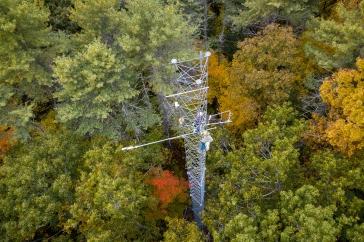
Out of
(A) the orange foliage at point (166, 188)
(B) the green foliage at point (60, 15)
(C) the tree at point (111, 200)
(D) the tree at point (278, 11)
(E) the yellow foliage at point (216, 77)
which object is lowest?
(A) the orange foliage at point (166, 188)

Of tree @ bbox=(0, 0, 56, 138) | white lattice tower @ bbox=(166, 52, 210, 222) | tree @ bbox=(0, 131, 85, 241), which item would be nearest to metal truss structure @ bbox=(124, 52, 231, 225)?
white lattice tower @ bbox=(166, 52, 210, 222)

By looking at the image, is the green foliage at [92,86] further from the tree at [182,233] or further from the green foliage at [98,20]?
the tree at [182,233]

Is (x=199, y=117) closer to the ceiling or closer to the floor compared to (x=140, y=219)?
closer to the ceiling

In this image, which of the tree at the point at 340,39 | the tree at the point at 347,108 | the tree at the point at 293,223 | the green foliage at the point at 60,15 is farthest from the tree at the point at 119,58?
the tree at the point at 293,223

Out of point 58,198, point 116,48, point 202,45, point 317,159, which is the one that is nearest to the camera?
point 317,159

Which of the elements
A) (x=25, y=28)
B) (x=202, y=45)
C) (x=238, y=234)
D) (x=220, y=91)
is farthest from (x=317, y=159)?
(x=25, y=28)

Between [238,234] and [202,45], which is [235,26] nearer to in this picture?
[202,45]

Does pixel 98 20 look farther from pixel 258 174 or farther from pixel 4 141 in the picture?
pixel 258 174
